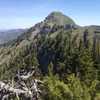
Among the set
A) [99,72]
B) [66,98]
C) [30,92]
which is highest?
[30,92]

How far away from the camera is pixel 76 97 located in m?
24.9

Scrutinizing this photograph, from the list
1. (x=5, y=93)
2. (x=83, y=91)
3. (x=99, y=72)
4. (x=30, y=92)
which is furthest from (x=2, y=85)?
(x=99, y=72)

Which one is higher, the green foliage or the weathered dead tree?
the weathered dead tree

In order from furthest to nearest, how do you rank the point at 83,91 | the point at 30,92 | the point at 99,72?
the point at 99,72 < the point at 83,91 < the point at 30,92

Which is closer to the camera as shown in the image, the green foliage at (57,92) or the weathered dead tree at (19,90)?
the weathered dead tree at (19,90)

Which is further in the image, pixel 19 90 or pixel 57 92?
pixel 57 92

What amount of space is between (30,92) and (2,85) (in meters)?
2.55

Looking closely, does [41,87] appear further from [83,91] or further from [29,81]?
[83,91]

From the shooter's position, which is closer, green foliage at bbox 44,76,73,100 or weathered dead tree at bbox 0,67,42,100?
weathered dead tree at bbox 0,67,42,100

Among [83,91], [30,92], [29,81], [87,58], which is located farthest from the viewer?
[87,58]

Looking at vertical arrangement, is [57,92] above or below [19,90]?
below

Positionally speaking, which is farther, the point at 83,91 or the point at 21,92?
the point at 83,91

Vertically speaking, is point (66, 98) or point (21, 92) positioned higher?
point (21, 92)

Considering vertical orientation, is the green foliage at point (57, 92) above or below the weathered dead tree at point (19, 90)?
below
